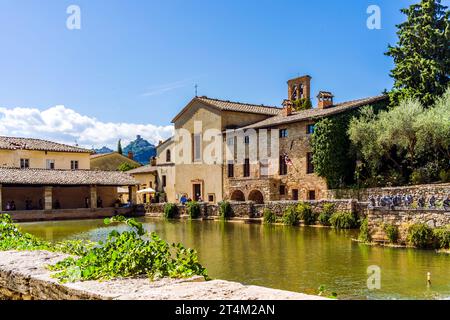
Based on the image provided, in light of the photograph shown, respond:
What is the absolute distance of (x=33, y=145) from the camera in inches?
1850

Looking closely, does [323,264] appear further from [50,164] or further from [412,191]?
[50,164]

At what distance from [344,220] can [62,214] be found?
24.0 metres

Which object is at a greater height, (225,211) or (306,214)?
(306,214)

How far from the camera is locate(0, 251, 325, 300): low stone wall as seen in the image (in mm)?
3410

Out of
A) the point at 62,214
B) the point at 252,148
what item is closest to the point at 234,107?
the point at 252,148

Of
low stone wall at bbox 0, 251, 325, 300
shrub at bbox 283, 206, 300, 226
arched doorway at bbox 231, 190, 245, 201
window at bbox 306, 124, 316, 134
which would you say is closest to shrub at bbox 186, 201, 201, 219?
arched doorway at bbox 231, 190, 245, 201

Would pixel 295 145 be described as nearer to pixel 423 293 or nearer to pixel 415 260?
pixel 415 260

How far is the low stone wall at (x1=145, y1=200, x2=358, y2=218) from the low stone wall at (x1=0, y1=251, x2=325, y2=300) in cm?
2206

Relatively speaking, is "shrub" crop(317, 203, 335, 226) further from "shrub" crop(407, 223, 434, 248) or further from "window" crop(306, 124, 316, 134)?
"shrub" crop(407, 223, 434, 248)

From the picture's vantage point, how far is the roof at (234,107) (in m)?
42.2
